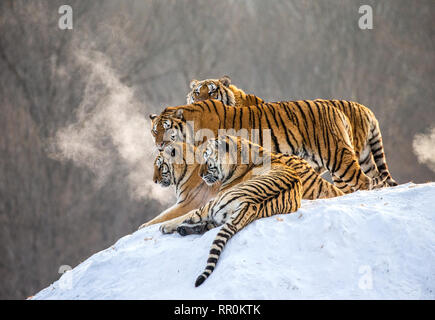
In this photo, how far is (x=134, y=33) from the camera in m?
10.6

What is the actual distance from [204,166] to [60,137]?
6540 mm

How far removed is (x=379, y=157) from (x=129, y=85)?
6415 millimetres

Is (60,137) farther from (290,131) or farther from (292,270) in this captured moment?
(292,270)

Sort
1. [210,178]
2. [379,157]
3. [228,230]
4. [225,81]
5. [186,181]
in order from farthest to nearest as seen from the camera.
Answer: [225,81] → [379,157] → [186,181] → [210,178] → [228,230]

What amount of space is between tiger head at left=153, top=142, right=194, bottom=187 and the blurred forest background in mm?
5518

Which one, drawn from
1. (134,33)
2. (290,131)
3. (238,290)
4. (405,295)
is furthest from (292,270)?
(134,33)

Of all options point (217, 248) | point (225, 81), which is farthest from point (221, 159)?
point (225, 81)

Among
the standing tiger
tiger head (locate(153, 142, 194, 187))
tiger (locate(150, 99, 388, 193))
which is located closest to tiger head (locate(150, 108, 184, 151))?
tiger (locate(150, 99, 388, 193))

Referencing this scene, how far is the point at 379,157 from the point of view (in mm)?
5223

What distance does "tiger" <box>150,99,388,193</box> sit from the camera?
4793 millimetres

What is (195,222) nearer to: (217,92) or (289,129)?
(289,129)

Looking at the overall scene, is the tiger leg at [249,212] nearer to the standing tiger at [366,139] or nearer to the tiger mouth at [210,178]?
the tiger mouth at [210,178]

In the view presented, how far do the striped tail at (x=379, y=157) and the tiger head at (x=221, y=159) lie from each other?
180 cm

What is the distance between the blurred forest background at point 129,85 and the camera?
9.97 m
